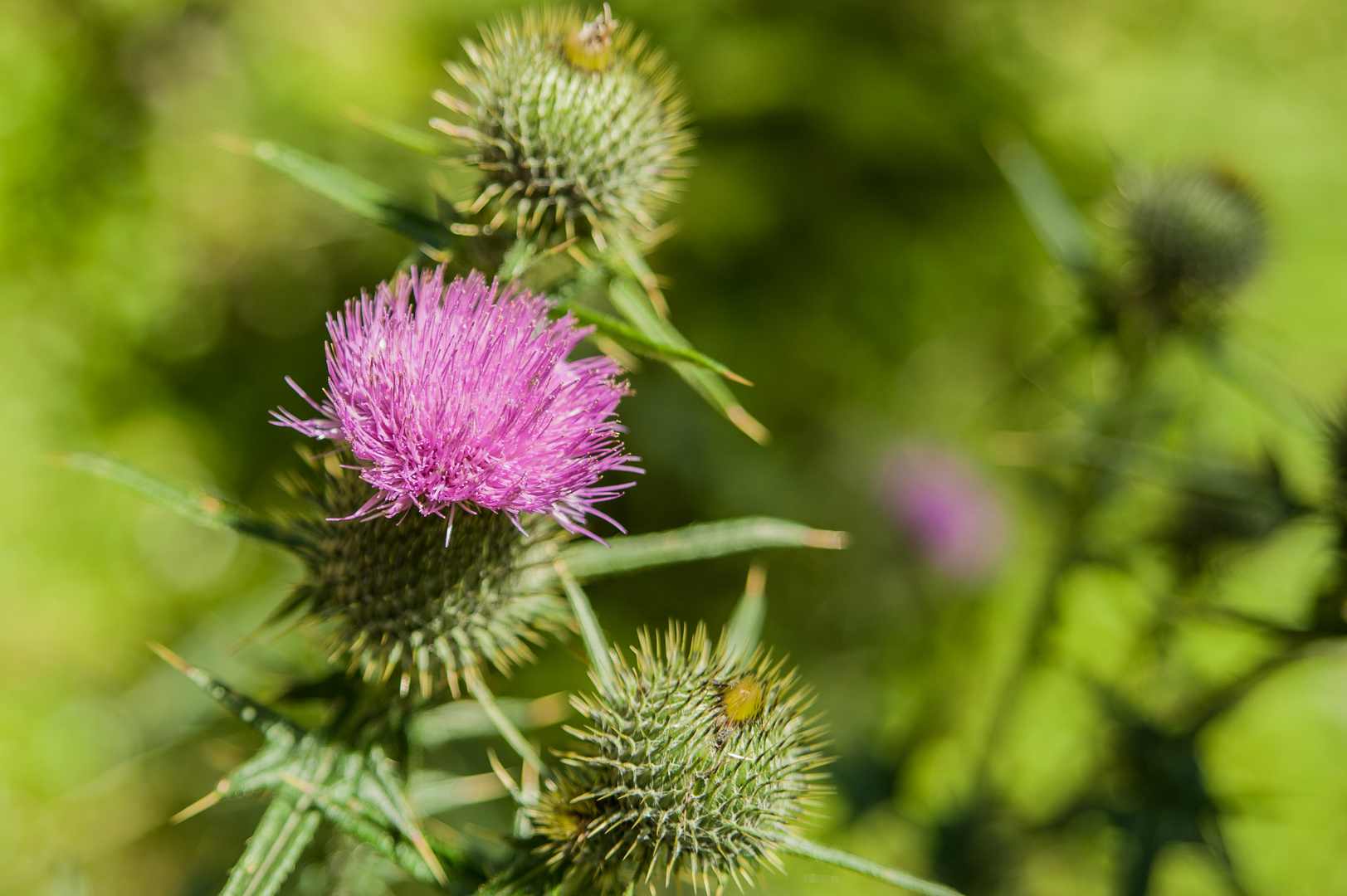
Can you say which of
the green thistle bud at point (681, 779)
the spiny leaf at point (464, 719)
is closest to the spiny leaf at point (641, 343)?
the green thistle bud at point (681, 779)

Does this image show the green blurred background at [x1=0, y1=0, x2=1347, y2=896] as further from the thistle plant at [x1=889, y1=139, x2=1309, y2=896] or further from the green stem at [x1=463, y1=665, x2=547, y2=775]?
the green stem at [x1=463, y1=665, x2=547, y2=775]

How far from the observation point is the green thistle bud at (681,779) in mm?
1582

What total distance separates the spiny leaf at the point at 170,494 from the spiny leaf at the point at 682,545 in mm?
650

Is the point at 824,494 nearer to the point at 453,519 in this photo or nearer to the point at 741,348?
the point at 741,348

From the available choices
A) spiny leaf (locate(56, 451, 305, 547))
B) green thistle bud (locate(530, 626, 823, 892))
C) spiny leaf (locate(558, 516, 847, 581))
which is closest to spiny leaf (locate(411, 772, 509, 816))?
green thistle bud (locate(530, 626, 823, 892))

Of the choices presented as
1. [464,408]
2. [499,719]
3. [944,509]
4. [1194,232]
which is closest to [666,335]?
[464,408]

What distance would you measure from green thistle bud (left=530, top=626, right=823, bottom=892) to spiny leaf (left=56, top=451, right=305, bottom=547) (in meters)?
0.78

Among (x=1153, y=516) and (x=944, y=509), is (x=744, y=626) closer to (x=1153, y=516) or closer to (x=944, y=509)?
(x=1153, y=516)

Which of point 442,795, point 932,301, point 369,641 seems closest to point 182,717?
point 442,795

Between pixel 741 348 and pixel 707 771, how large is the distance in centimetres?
335

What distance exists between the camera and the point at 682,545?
72.8 inches

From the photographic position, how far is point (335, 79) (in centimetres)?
453

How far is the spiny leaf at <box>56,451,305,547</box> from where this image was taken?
1609mm

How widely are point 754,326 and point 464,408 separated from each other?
11.0ft
